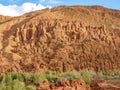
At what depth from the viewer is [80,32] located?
64.9m

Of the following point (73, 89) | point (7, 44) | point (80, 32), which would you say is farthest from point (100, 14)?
point (73, 89)

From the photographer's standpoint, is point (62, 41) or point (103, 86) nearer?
point (103, 86)

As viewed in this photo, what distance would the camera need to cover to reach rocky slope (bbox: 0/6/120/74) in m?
54.9

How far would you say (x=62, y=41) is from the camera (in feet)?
206

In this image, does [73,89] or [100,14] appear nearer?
[73,89]

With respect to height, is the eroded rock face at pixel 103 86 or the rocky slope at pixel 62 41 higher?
the rocky slope at pixel 62 41

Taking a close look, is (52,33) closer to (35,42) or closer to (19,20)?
(35,42)

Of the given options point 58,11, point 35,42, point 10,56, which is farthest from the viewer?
point 58,11

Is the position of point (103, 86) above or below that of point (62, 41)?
below

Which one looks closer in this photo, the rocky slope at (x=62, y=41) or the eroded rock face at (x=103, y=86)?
the eroded rock face at (x=103, y=86)

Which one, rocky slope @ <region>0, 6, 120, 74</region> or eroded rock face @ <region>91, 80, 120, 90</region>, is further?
rocky slope @ <region>0, 6, 120, 74</region>

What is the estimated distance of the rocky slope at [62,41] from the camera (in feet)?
180

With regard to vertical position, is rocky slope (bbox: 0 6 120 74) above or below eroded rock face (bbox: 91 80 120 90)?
above

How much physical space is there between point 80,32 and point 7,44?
11.9m
